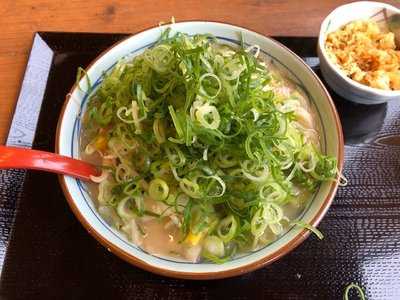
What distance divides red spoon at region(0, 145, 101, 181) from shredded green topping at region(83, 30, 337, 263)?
7 cm

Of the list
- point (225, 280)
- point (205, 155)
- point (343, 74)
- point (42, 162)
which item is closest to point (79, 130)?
point (42, 162)

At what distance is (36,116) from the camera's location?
144cm

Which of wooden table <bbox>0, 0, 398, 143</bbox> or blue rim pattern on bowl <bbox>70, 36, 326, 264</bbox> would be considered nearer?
blue rim pattern on bowl <bbox>70, 36, 326, 264</bbox>

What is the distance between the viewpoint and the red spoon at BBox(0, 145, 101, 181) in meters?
1.10

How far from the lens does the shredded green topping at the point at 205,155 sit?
1100 mm

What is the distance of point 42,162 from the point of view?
1133mm

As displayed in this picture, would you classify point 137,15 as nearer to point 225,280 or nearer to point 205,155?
point 205,155

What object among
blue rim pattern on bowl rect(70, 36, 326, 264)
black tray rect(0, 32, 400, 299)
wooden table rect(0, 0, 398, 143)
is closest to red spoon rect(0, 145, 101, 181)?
blue rim pattern on bowl rect(70, 36, 326, 264)

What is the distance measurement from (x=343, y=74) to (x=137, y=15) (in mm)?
841

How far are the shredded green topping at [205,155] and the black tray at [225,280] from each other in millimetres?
115

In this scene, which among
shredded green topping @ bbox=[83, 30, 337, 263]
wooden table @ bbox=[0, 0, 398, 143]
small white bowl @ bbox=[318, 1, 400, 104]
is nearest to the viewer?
shredded green topping @ bbox=[83, 30, 337, 263]

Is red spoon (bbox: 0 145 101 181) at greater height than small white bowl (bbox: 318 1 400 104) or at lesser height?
greater

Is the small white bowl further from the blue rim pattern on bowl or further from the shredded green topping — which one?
the shredded green topping

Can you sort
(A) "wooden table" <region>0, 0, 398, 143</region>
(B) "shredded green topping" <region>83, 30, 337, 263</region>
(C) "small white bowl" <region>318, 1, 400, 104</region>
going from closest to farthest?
(B) "shredded green topping" <region>83, 30, 337, 263</region> < (C) "small white bowl" <region>318, 1, 400, 104</region> < (A) "wooden table" <region>0, 0, 398, 143</region>
